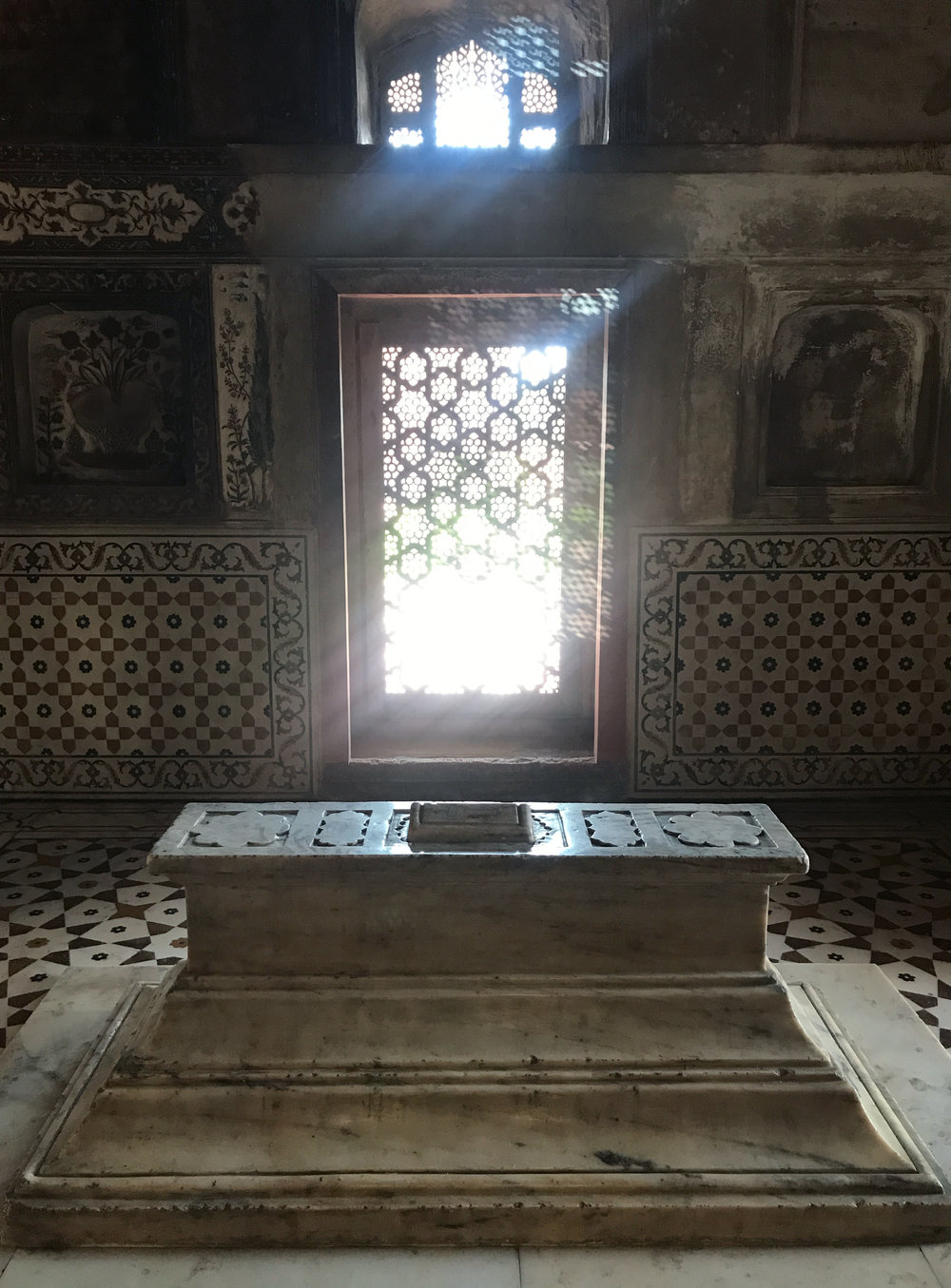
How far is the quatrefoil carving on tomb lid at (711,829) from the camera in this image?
88.7 inches

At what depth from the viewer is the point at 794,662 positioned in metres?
4.09

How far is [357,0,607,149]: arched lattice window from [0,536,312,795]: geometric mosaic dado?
1845 mm

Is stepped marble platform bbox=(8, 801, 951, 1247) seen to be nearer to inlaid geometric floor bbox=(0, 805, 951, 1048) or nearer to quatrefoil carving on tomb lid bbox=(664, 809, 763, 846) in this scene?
quatrefoil carving on tomb lid bbox=(664, 809, 763, 846)

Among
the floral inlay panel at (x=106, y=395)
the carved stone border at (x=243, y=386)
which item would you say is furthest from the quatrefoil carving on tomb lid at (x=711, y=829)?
the floral inlay panel at (x=106, y=395)

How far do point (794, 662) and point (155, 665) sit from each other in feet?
8.10

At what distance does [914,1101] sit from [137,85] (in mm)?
3935

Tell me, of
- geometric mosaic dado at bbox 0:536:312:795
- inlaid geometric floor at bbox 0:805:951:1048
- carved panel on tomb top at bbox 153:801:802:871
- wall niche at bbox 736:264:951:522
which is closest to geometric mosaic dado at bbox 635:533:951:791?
wall niche at bbox 736:264:951:522

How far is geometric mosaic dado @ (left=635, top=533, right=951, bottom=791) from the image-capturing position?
404cm

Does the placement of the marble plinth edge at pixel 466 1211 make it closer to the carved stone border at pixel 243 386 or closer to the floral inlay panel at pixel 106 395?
the carved stone border at pixel 243 386

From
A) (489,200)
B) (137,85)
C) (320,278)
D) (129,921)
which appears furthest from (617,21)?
(129,921)

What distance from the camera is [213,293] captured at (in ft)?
12.6

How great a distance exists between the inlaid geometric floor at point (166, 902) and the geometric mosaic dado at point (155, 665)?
0.73 feet

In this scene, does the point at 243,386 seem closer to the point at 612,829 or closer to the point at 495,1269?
the point at 612,829

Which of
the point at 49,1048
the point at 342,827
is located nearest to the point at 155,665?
the point at 49,1048
